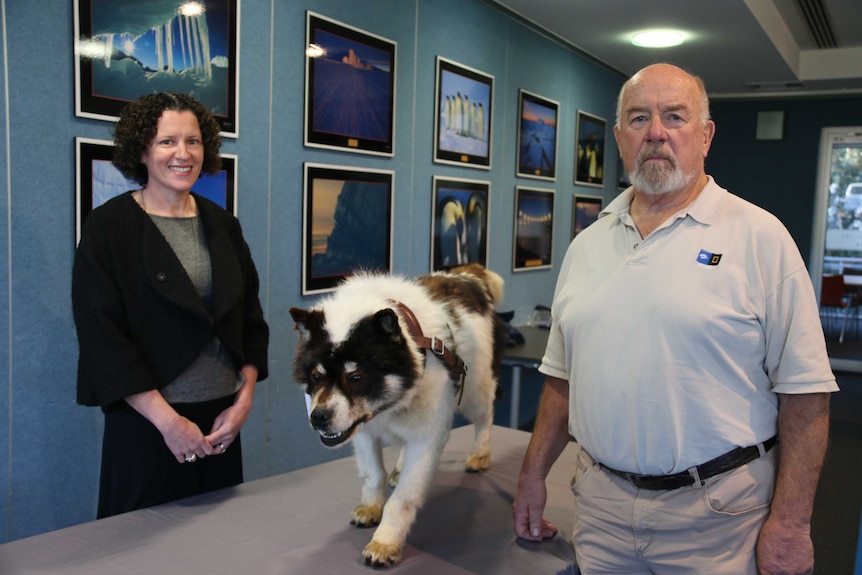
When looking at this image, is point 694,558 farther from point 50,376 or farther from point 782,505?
point 50,376

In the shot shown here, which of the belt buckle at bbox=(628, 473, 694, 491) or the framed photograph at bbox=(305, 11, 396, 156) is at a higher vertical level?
the framed photograph at bbox=(305, 11, 396, 156)

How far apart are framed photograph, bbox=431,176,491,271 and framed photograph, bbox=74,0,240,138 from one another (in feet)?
→ 5.70

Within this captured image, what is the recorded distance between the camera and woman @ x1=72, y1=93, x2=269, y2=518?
189 centimetres

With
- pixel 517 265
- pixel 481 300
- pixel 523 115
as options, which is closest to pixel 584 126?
pixel 523 115

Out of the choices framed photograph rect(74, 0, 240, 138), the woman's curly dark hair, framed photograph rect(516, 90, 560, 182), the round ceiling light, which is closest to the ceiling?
the round ceiling light

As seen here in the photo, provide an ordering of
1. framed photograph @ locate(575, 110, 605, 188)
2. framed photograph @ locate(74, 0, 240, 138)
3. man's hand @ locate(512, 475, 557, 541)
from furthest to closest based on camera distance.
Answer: framed photograph @ locate(575, 110, 605, 188) < framed photograph @ locate(74, 0, 240, 138) < man's hand @ locate(512, 475, 557, 541)

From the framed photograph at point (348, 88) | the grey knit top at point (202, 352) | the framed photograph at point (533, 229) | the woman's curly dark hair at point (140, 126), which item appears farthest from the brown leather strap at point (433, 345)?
the framed photograph at point (533, 229)

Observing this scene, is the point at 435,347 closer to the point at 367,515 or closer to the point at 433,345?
the point at 433,345

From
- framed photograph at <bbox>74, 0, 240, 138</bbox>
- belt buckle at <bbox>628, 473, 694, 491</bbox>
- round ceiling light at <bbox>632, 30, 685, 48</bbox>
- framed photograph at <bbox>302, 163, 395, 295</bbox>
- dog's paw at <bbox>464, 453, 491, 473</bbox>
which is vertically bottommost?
dog's paw at <bbox>464, 453, 491, 473</bbox>

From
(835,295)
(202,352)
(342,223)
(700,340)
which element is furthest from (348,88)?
(835,295)

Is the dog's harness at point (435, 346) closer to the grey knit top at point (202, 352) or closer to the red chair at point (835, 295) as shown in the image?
the grey knit top at point (202, 352)

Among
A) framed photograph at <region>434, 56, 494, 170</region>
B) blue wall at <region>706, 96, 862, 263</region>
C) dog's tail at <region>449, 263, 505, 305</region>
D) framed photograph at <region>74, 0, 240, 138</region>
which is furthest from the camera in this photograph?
blue wall at <region>706, 96, 862, 263</region>

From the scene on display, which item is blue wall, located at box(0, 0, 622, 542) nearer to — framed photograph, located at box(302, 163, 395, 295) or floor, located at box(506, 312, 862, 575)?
framed photograph, located at box(302, 163, 395, 295)

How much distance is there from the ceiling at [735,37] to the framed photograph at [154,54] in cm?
257
